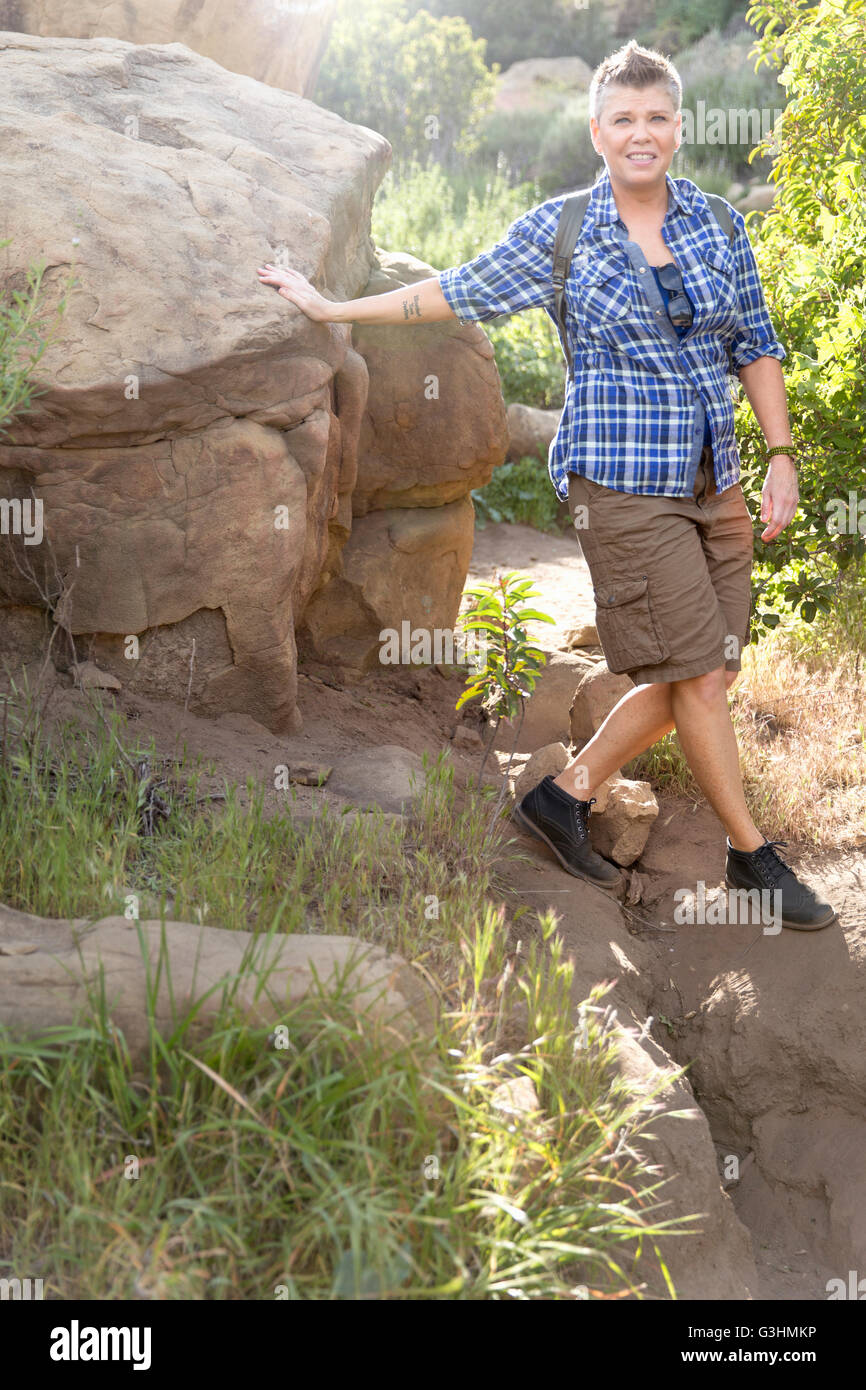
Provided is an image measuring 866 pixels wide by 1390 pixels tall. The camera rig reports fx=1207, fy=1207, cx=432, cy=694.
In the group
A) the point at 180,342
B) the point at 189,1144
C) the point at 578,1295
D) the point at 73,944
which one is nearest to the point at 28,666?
the point at 180,342

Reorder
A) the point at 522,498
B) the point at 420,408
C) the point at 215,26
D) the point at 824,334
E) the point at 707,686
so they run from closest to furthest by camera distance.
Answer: the point at 707,686, the point at 824,334, the point at 420,408, the point at 215,26, the point at 522,498

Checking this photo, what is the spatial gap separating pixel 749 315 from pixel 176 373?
169 centimetres

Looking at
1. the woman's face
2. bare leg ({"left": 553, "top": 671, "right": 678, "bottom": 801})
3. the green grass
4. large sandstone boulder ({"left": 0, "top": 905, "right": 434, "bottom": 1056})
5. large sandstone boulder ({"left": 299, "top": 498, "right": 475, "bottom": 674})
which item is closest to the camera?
the green grass

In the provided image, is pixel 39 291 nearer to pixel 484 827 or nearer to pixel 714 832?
pixel 484 827

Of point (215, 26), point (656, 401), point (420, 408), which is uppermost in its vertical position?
point (215, 26)

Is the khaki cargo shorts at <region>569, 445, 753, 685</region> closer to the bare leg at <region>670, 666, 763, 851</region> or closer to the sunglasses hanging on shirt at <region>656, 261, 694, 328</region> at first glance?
the bare leg at <region>670, 666, 763, 851</region>

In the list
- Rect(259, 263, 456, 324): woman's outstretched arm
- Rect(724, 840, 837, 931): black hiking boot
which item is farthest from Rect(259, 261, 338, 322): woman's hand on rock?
Rect(724, 840, 837, 931): black hiking boot

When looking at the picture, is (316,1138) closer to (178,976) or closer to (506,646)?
(178,976)

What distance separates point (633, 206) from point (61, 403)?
172cm

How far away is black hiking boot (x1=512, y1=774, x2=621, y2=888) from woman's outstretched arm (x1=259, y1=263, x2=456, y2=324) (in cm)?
148

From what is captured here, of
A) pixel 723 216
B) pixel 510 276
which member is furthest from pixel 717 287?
pixel 510 276

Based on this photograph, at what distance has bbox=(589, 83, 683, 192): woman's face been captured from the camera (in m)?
3.24

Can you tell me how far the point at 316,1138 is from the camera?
2301 mm

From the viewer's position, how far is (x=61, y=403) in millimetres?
3516
